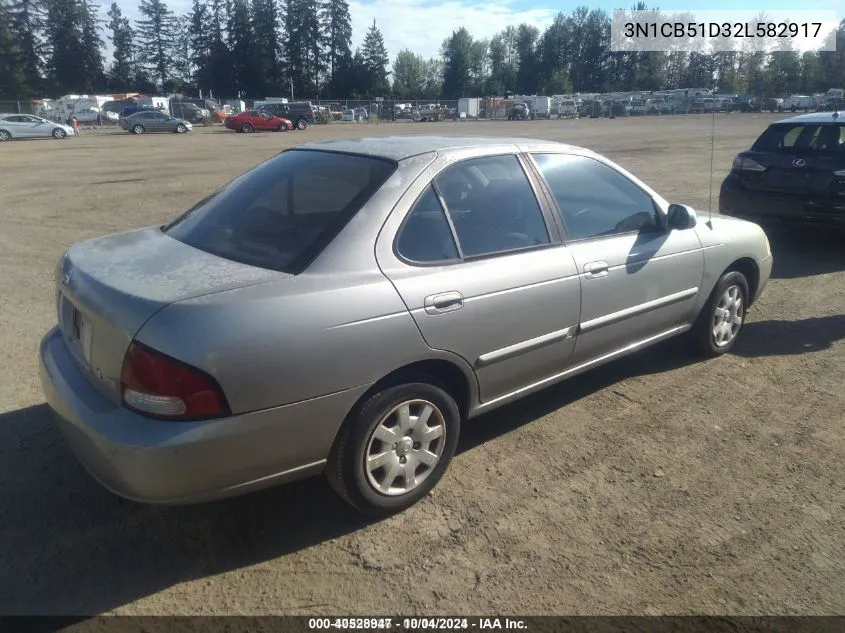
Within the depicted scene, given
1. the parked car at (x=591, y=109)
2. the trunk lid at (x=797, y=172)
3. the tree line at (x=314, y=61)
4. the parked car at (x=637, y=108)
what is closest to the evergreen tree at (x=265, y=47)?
the tree line at (x=314, y=61)

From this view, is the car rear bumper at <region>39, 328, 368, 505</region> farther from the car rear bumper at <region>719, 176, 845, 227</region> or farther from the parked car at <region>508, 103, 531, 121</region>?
the parked car at <region>508, 103, 531, 121</region>

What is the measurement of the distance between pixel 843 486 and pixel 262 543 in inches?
113

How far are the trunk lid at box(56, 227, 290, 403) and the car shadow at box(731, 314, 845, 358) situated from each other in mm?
4037

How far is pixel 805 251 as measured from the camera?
27.7ft

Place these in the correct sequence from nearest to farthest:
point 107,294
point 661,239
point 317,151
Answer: point 107,294, point 317,151, point 661,239

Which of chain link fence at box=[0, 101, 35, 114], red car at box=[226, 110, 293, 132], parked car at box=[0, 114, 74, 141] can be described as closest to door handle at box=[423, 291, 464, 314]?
parked car at box=[0, 114, 74, 141]

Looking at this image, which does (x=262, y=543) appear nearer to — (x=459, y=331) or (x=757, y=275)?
(x=459, y=331)

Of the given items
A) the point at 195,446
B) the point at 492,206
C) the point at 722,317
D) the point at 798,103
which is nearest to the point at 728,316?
the point at 722,317

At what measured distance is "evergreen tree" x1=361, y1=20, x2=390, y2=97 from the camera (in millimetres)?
97812

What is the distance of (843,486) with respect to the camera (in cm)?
341

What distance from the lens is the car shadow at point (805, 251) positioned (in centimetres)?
755

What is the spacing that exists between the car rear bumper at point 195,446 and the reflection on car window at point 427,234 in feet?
2.33

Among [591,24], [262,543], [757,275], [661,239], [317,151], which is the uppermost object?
[591,24]

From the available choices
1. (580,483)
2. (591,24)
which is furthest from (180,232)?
(591,24)
